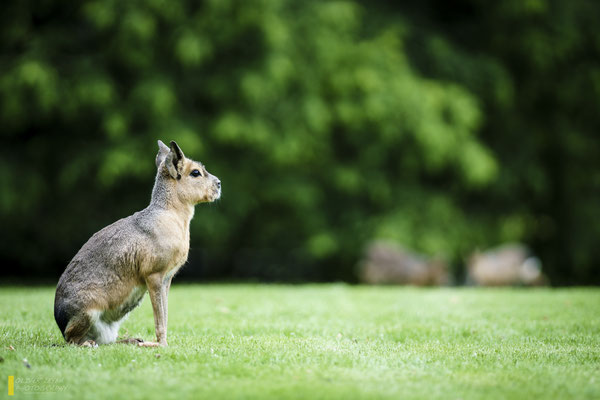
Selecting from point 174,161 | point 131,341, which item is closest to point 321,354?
point 131,341

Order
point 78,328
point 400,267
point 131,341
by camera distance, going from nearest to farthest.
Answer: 1. point 78,328
2. point 131,341
3. point 400,267

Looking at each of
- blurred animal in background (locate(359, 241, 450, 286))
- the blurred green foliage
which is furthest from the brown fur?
blurred animal in background (locate(359, 241, 450, 286))

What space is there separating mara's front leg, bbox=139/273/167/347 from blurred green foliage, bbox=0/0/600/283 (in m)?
10.2

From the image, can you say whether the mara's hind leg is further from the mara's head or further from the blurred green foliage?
the blurred green foliage

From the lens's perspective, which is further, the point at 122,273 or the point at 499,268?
the point at 499,268

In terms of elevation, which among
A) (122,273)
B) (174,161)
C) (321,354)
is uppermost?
(174,161)

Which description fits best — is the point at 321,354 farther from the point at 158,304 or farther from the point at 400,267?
the point at 400,267

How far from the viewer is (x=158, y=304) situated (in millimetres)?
6230

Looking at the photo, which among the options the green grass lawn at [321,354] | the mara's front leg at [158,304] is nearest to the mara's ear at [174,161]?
the mara's front leg at [158,304]

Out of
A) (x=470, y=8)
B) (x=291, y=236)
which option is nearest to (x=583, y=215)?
(x=470, y=8)

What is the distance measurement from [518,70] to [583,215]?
5323 mm

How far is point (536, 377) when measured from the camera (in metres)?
5.41

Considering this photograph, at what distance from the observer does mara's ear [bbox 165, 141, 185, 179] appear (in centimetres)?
658

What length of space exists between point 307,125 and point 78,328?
12056mm
